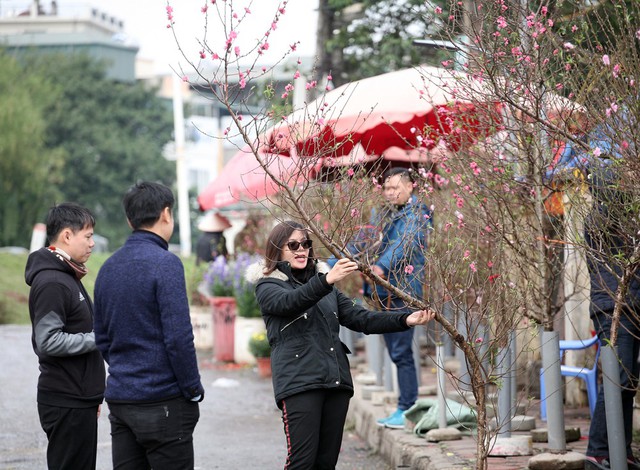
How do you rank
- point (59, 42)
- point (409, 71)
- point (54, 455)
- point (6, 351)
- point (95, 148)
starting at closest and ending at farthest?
point (54, 455) < point (409, 71) < point (6, 351) < point (95, 148) < point (59, 42)

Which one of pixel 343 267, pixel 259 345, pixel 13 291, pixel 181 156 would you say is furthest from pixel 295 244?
pixel 181 156

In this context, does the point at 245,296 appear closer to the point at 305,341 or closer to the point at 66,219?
the point at 66,219

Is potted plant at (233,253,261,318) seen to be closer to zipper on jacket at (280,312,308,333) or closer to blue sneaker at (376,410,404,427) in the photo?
blue sneaker at (376,410,404,427)

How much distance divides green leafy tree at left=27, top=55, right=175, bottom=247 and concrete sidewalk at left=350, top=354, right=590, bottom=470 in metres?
46.5

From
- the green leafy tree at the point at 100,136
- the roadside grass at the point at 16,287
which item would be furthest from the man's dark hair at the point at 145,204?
the green leafy tree at the point at 100,136

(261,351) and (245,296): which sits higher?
(245,296)

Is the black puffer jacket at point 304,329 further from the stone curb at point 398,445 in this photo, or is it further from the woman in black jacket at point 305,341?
the stone curb at point 398,445

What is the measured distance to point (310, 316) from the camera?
5531mm

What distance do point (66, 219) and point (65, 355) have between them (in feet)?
2.33

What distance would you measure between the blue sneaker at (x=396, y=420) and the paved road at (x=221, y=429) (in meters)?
0.27

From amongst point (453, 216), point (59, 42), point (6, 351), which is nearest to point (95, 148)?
point (59, 42)

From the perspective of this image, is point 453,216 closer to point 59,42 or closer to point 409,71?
point 409,71

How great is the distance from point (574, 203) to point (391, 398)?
14.0 feet

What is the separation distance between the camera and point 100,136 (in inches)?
2253
